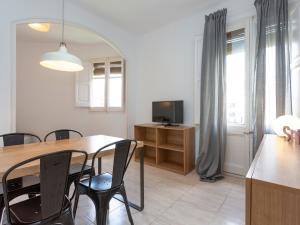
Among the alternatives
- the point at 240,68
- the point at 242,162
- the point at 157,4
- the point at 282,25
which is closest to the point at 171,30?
the point at 157,4

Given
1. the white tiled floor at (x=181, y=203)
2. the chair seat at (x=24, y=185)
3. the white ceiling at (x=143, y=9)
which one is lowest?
the white tiled floor at (x=181, y=203)

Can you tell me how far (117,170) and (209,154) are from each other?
6.21 feet

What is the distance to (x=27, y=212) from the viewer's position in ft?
3.91

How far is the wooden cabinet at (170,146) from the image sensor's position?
3.15 m

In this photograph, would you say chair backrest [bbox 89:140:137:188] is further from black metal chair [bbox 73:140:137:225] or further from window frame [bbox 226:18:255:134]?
window frame [bbox 226:18:255:134]

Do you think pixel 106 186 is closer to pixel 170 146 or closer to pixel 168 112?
pixel 170 146

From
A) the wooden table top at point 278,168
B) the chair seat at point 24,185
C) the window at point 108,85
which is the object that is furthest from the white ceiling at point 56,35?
the wooden table top at point 278,168

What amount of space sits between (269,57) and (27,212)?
118 inches

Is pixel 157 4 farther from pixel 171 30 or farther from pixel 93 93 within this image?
pixel 93 93

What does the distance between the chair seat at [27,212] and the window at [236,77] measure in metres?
2.62

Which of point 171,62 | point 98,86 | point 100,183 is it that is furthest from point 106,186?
→ point 98,86

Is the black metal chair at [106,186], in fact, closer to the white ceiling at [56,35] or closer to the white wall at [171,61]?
the white wall at [171,61]

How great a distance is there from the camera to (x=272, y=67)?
2.37m

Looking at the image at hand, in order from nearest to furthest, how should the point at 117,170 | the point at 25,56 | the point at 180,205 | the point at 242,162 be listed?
the point at 117,170 → the point at 180,205 → the point at 242,162 → the point at 25,56
